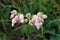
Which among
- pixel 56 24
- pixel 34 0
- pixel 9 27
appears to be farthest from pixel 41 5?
pixel 9 27

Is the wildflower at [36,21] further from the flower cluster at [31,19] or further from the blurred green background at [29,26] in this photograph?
the blurred green background at [29,26]

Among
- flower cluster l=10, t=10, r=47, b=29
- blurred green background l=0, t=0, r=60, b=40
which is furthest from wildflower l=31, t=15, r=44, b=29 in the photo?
blurred green background l=0, t=0, r=60, b=40

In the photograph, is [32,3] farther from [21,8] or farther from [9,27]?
[9,27]

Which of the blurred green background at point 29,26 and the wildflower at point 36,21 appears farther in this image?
the blurred green background at point 29,26

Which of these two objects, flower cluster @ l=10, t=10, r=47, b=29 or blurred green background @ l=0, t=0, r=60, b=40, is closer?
flower cluster @ l=10, t=10, r=47, b=29

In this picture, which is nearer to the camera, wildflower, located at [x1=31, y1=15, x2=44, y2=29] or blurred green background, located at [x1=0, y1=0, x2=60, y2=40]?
wildflower, located at [x1=31, y1=15, x2=44, y2=29]

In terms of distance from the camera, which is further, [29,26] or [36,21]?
[29,26]

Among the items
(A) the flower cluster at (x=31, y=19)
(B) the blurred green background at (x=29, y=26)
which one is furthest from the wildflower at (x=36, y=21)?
(B) the blurred green background at (x=29, y=26)

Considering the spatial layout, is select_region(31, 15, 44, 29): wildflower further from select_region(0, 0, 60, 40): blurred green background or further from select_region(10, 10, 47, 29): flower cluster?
select_region(0, 0, 60, 40): blurred green background
